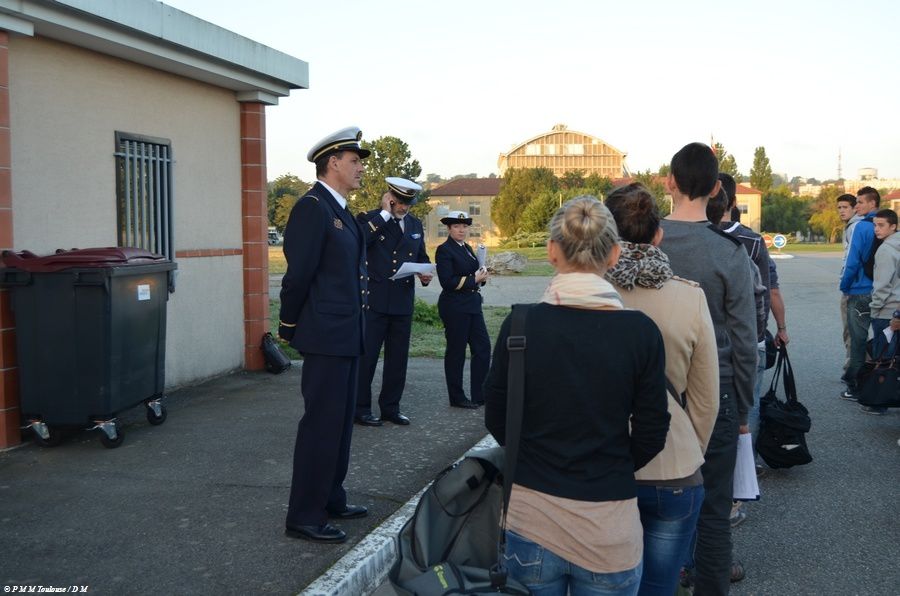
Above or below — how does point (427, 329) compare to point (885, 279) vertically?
below

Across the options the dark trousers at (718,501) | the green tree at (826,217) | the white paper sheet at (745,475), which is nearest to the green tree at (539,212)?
the green tree at (826,217)

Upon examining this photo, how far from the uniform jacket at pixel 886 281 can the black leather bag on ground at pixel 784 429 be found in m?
2.69

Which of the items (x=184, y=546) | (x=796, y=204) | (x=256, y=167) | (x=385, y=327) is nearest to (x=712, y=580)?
(x=184, y=546)

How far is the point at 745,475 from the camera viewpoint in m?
4.10

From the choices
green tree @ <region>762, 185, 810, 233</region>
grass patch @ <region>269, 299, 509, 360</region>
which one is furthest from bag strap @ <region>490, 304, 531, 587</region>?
green tree @ <region>762, 185, 810, 233</region>

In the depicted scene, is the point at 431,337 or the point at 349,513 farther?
the point at 431,337

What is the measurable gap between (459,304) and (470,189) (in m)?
115

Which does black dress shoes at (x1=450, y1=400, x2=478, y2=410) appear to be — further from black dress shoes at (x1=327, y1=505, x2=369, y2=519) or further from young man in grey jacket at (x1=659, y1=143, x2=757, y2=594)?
young man in grey jacket at (x1=659, y1=143, x2=757, y2=594)

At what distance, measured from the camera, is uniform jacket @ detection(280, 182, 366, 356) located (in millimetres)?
Answer: 4586

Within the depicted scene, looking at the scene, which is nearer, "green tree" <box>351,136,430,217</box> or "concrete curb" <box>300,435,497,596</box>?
"concrete curb" <box>300,435,497,596</box>

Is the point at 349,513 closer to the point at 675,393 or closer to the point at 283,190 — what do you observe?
the point at 675,393

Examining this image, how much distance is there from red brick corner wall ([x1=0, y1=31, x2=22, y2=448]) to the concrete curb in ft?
10.2

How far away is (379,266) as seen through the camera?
7578 millimetres

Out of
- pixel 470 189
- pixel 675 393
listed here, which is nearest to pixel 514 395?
pixel 675 393
